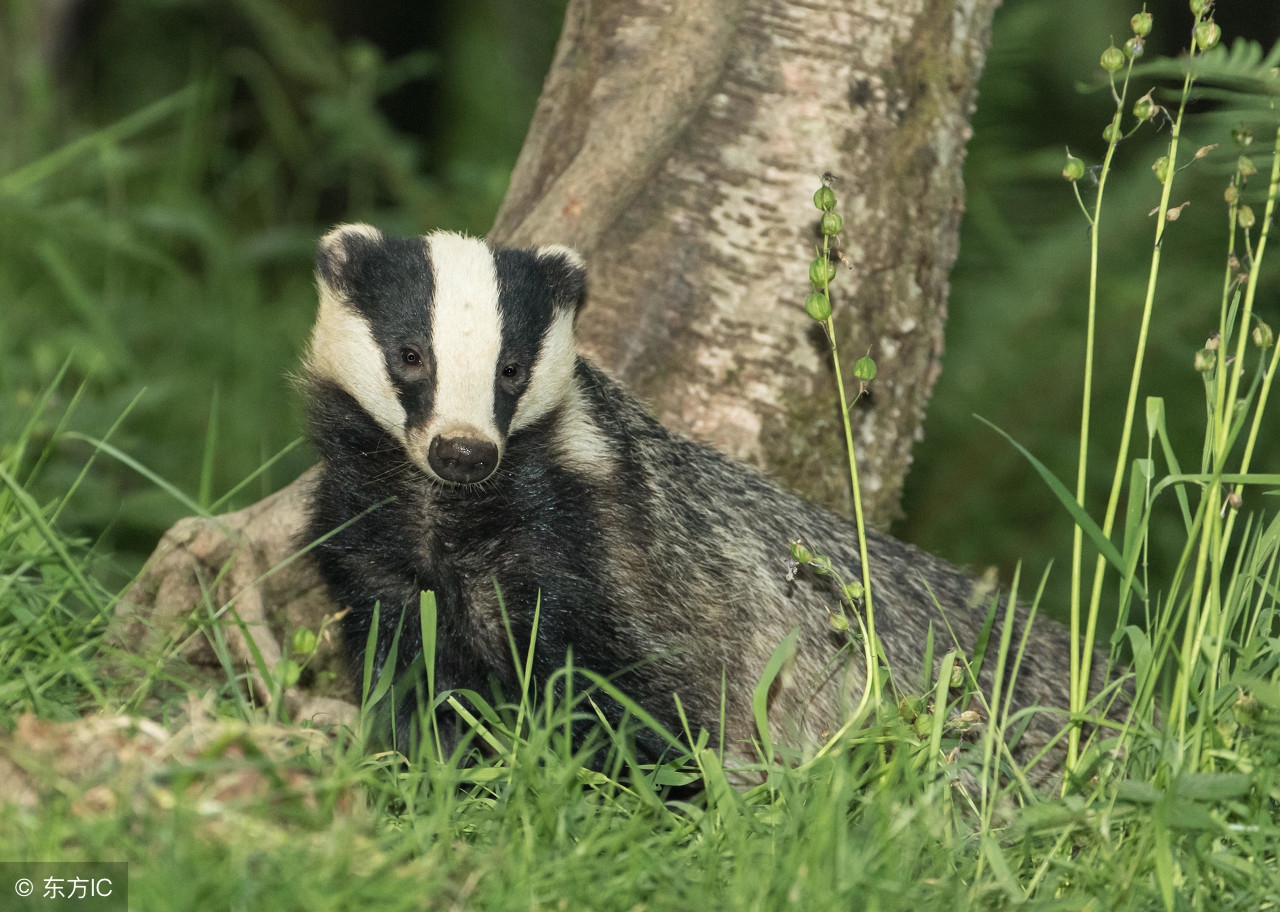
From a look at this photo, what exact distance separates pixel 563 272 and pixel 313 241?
296cm

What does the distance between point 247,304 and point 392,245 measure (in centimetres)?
395

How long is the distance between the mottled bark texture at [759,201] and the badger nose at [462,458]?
945mm

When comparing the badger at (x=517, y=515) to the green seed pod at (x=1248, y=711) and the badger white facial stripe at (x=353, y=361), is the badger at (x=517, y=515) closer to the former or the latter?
the badger white facial stripe at (x=353, y=361)

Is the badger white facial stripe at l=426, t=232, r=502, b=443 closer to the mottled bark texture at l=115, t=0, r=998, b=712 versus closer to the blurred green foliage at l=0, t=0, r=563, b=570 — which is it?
the mottled bark texture at l=115, t=0, r=998, b=712

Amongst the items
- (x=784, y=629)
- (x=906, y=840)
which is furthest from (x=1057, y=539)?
(x=906, y=840)

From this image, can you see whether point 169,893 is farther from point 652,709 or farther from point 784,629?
point 784,629

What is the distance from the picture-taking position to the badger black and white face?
2498 mm

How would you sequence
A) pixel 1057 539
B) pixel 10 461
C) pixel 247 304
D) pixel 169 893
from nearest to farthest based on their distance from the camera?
pixel 169 893
pixel 10 461
pixel 1057 539
pixel 247 304

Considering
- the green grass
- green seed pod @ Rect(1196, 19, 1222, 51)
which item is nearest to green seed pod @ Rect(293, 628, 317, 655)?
the green grass

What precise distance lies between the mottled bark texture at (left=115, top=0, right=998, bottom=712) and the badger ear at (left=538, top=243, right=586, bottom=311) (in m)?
0.43

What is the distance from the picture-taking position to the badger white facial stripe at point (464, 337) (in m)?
2.49

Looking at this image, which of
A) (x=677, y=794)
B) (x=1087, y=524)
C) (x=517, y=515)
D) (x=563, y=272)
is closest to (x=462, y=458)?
(x=517, y=515)

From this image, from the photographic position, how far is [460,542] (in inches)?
103

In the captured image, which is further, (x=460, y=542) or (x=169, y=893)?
(x=460, y=542)
